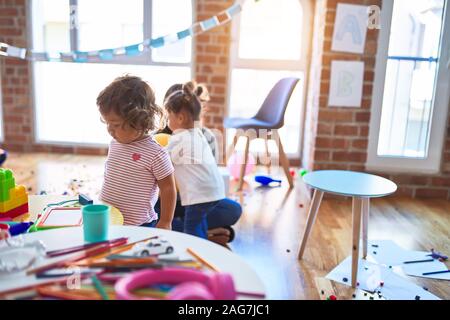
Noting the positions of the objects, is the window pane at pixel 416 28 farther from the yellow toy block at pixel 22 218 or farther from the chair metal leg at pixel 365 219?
the yellow toy block at pixel 22 218

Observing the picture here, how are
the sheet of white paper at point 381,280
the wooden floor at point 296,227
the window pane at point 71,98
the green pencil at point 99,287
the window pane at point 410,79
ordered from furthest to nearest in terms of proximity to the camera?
the window pane at point 71,98 < the window pane at point 410,79 < the wooden floor at point 296,227 < the sheet of white paper at point 381,280 < the green pencil at point 99,287

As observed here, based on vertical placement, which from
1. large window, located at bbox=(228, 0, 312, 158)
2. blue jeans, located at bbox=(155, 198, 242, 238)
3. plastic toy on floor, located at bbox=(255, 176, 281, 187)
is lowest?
plastic toy on floor, located at bbox=(255, 176, 281, 187)

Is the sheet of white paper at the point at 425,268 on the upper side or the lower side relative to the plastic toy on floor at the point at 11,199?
lower

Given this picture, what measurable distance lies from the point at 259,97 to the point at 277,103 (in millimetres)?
666

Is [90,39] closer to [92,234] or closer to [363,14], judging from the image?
[363,14]

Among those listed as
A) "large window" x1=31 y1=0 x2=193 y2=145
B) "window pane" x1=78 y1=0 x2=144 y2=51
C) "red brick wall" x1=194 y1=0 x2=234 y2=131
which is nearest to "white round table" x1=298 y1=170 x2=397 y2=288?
"red brick wall" x1=194 y1=0 x2=234 y2=131

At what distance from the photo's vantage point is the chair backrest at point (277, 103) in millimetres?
3039

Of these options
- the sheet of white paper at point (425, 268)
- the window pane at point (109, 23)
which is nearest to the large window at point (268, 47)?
the window pane at point (109, 23)

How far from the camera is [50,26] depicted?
387cm

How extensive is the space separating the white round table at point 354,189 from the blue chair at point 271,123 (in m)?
1.08

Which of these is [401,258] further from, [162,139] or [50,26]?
[50,26]

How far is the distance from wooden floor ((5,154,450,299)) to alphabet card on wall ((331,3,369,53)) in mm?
1024

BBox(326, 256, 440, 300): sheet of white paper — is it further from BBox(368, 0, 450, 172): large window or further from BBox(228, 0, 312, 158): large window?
BBox(228, 0, 312, 158): large window

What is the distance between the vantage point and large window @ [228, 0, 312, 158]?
364cm
